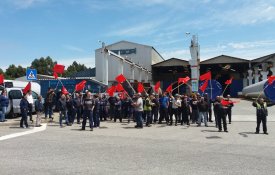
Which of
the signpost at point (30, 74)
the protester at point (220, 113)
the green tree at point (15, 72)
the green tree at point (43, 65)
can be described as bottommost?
the protester at point (220, 113)

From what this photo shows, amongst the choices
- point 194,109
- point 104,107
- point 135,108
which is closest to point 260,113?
point 194,109

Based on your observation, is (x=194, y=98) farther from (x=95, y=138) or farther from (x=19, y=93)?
(x=19, y=93)

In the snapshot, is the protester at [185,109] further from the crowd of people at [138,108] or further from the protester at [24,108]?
the protester at [24,108]

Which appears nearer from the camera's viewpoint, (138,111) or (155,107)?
(138,111)

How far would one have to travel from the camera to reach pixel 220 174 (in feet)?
22.6

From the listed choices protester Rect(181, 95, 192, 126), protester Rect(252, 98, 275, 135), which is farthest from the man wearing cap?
protester Rect(252, 98, 275, 135)

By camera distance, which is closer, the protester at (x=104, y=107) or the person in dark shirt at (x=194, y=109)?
the person in dark shirt at (x=194, y=109)

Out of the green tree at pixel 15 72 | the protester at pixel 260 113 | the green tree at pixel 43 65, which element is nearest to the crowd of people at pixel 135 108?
the protester at pixel 260 113

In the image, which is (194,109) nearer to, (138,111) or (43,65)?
(138,111)

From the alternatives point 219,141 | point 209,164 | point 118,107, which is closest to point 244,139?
point 219,141

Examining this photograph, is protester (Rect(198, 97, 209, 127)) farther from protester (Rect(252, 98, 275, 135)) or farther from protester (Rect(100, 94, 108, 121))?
protester (Rect(100, 94, 108, 121))

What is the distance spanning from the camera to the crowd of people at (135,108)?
1491 centimetres

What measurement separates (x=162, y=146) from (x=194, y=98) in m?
7.46

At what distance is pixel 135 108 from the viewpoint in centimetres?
1603
